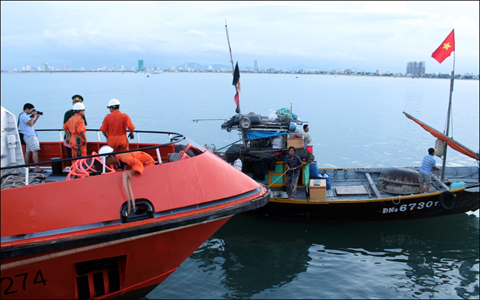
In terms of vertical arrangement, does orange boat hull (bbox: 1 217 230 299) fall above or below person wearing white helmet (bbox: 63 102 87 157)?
below

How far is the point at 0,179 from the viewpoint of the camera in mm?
5680

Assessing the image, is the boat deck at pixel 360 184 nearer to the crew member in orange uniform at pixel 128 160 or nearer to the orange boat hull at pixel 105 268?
the orange boat hull at pixel 105 268

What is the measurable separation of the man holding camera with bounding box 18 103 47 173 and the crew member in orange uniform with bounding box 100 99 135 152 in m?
2.09

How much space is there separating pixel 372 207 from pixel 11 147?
8760 mm

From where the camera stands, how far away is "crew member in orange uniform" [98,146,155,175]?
19.3 ft

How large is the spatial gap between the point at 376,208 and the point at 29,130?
8787 millimetres

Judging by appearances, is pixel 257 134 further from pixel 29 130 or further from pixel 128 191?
pixel 128 191

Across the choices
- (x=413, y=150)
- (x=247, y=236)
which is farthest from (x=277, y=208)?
(x=413, y=150)

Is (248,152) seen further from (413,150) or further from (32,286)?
(413,150)

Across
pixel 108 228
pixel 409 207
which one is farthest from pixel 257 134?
pixel 108 228

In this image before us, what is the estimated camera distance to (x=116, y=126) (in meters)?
6.71

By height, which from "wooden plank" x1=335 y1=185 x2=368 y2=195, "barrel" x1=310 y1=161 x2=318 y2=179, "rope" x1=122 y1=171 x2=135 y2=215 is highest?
"rope" x1=122 y1=171 x2=135 y2=215

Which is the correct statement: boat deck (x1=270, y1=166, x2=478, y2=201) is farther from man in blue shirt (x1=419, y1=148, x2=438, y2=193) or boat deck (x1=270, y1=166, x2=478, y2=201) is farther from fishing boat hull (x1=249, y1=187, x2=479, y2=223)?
man in blue shirt (x1=419, y1=148, x2=438, y2=193)

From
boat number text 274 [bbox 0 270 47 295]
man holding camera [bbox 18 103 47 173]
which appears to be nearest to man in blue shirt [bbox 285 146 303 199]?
man holding camera [bbox 18 103 47 173]
